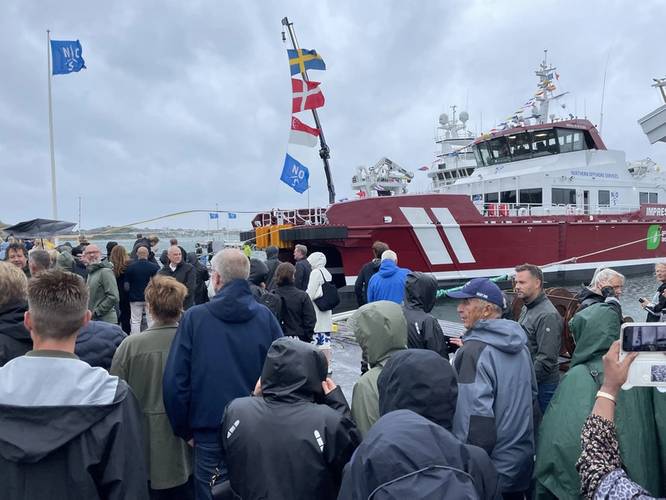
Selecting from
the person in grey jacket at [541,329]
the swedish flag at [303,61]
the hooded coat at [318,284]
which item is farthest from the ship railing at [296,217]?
the person in grey jacket at [541,329]

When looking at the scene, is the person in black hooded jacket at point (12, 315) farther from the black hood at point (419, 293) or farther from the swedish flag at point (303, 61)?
the swedish flag at point (303, 61)

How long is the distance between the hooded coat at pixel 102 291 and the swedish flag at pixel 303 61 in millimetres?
9317

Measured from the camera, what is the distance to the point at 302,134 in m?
12.5

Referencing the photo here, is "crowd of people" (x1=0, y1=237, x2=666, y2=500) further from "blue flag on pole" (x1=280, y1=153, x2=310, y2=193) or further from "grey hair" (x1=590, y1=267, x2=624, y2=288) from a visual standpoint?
"blue flag on pole" (x1=280, y1=153, x2=310, y2=193)

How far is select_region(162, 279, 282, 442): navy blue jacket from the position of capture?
2.39 metres

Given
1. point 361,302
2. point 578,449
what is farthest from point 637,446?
point 361,302

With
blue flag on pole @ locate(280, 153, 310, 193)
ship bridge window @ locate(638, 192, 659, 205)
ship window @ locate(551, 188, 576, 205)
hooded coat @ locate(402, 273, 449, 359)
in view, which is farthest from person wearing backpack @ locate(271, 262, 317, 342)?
ship bridge window @ locate(638, 192, 659, 205)

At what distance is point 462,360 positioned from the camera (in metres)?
2.22

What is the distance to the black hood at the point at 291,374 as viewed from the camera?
174 cm

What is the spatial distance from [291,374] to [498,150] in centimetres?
1820

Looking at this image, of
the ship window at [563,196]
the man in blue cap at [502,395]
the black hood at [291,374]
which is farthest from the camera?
the ship window at [563,196]

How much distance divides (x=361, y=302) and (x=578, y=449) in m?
5.06

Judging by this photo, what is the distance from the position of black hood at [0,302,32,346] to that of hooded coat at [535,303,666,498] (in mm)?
2217

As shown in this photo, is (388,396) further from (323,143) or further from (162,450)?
(323,143)
